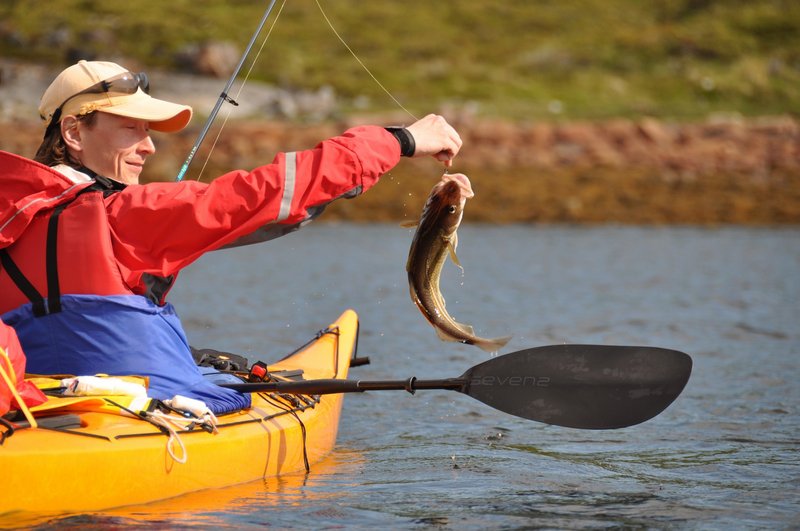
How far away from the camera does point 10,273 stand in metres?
4.39

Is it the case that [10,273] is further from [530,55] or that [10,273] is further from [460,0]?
[460,0]

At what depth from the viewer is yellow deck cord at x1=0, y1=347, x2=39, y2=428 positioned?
4102 millimetres

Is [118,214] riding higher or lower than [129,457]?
higher

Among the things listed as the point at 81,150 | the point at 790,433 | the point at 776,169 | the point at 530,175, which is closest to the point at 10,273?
the point at 81,150

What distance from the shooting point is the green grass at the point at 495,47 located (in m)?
37.7

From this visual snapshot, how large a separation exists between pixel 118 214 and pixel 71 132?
49 centimetres

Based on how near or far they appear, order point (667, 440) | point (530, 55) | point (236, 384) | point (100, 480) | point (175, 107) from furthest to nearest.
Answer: point (530, 55)
point (667, 440)
point (236, 384)
point (175, 107)
point (100, 480)

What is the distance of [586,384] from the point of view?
16.9 feet

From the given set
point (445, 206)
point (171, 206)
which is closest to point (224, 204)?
point (171, 206)

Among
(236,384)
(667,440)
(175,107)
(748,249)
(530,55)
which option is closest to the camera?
(175,107)

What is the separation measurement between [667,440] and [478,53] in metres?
39.1

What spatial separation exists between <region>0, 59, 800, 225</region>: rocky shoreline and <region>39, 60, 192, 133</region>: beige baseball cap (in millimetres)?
18783

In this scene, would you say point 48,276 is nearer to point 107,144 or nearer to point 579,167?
point 107,144

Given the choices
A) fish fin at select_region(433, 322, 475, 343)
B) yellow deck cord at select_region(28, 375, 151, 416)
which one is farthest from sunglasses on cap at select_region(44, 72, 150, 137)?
fish fin at select_region(433, 322, 475, 343)
